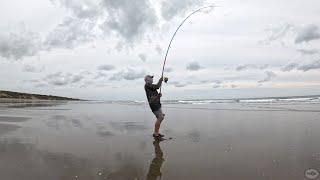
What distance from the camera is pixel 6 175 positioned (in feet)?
23.8

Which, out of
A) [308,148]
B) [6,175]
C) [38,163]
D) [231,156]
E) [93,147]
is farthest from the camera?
[93,147]

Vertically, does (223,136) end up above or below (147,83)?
below

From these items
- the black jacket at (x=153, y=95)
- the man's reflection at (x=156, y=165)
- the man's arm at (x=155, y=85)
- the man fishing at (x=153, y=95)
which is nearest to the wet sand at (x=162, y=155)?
the man's reflection at (x=156, y=165)

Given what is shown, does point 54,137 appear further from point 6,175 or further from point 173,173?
point 173,173

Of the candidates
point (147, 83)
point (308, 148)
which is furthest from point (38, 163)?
point (308, 148)

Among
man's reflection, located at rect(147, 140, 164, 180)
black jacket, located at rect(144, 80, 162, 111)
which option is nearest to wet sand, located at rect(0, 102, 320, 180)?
man's reflection, located at rect(147, 140, 164, 180)

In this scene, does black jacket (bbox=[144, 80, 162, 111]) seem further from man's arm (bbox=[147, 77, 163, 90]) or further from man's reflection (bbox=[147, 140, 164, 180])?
man's reflection (bbox=[147, 140, 164, 180])

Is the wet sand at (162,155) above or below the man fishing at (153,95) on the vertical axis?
A: below

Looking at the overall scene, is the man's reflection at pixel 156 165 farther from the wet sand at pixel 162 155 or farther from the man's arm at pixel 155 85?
the man's arm at pixel 155 85

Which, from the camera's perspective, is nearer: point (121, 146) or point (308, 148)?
point (308, 148)

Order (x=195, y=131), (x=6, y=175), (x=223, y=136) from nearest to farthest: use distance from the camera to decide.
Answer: (x=6, y=175), (x=223, y=136), (x=195, y=131)

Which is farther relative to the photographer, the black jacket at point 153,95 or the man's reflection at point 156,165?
the black jacket at point 153,95

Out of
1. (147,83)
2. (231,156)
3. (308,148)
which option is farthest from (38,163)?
(308,148)

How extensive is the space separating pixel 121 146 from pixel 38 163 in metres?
2.73
